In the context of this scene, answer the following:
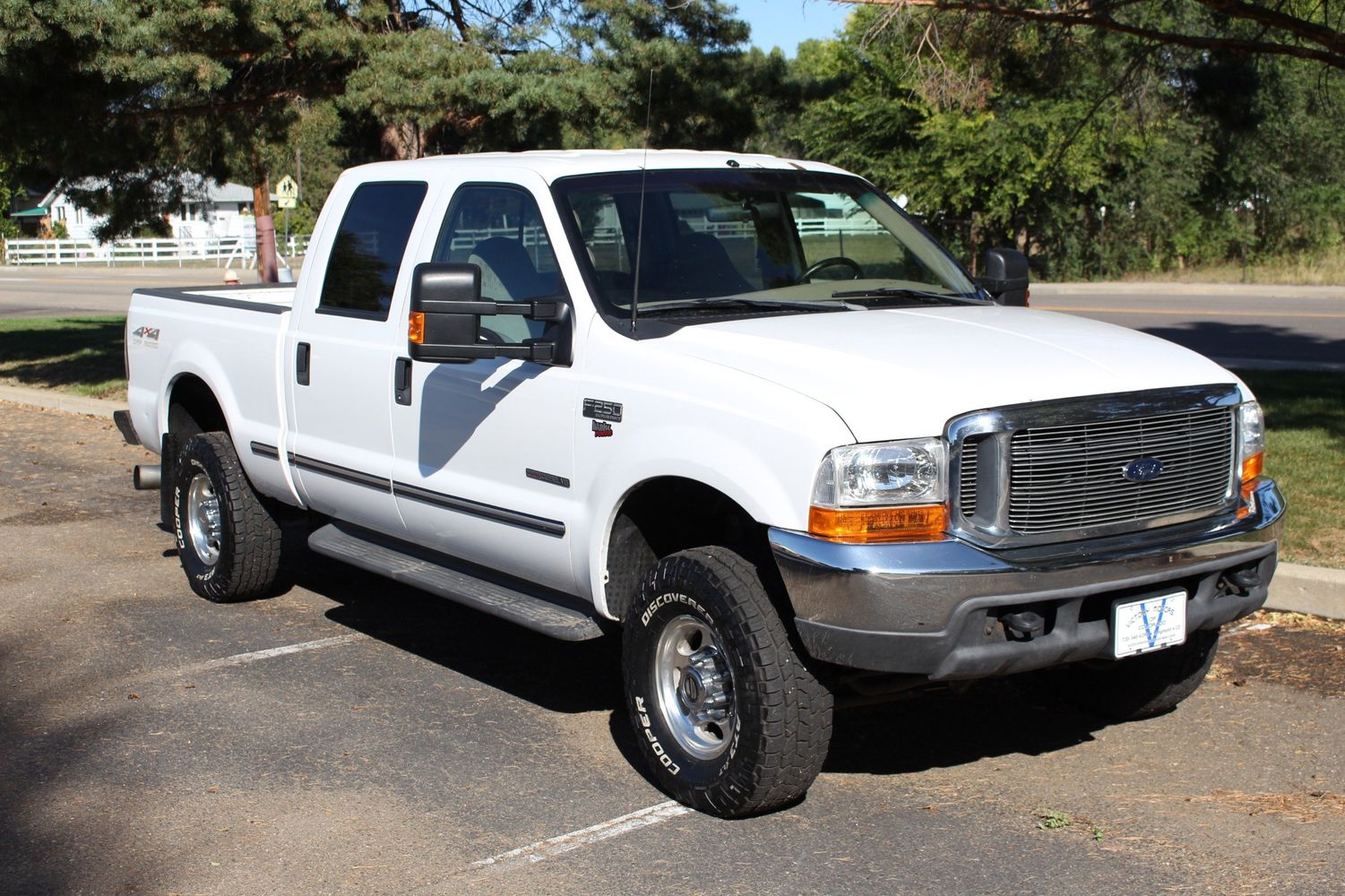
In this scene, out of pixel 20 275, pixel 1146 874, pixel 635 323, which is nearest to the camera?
pixel 1146 874

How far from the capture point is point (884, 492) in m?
4.31

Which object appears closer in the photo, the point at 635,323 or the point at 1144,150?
the point at 635,323

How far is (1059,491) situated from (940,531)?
42cm

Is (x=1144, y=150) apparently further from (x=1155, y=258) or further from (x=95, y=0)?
(x=95, y=0)

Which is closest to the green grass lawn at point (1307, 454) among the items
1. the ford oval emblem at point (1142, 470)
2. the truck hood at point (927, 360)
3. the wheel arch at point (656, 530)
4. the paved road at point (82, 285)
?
the truck hood at point (927, 360)

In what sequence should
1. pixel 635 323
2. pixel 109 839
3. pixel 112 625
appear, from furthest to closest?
pixel 112 625
pixel 635 323
pixel 109 839

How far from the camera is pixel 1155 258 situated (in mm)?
37656

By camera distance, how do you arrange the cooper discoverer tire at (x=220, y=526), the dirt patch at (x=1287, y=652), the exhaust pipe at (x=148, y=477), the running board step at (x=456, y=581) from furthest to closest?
the exhaust pipe at (x=148, y=477) → the cooper discoverer tire at (x=220, y=526) → the dirt patch at (x=1287, y=652) → the running board step at (x=456, y=581)

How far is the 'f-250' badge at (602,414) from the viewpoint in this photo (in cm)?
504

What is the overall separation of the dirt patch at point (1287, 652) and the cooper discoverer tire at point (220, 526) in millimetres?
4428

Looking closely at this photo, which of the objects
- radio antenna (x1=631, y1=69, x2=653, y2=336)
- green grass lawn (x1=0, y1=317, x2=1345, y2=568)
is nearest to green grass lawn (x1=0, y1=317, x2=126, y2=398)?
green grass lawn (x1=0, y1=317, x2=1345, y2=568)

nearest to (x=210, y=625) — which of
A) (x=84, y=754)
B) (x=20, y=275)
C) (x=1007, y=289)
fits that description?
(x=84, y=754)

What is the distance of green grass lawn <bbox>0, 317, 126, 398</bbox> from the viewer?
16.5 metres

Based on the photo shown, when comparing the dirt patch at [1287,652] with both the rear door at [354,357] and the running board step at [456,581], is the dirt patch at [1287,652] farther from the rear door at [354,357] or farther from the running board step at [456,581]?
the rear door at [354,357]
